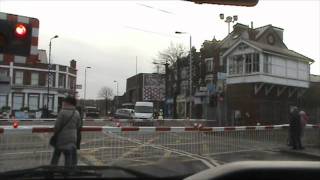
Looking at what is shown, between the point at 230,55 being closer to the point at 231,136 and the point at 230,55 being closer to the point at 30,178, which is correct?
the point at 231,136

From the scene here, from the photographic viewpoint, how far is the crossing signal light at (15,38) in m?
7.15

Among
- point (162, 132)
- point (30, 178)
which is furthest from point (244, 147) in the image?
point (30, 178)

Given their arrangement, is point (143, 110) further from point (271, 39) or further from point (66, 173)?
point (66, 173)

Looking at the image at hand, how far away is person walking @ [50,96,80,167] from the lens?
8.92 metres

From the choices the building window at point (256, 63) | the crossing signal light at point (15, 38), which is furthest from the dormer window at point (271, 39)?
the crossing signal light at point (15, 38)

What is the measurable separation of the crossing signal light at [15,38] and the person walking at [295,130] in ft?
37.4

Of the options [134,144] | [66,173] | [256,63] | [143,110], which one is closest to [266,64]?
[256,63]

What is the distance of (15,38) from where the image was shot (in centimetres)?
737

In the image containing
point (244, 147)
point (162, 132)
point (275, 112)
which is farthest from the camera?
point (275, 112)

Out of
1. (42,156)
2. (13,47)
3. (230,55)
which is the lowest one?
(42,156)

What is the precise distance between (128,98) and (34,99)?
58721mm

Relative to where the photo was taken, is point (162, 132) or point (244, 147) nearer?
point (162, 132)

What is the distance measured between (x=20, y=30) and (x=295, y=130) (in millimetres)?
12711

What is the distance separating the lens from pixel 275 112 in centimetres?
4500
